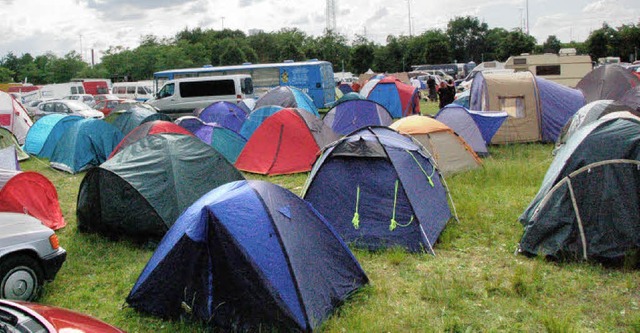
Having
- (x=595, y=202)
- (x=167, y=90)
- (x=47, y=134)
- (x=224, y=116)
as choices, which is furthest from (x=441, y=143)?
(x=167, y=90)

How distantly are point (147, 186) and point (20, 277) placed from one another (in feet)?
7.01

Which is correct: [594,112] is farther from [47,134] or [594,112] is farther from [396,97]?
[47,134]

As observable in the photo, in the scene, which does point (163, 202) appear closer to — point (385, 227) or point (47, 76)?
point (385, 227)

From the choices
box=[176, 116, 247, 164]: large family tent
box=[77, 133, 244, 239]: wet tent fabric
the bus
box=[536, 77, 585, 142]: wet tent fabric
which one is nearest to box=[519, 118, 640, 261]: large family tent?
box=[77, 133, 244, 239]: wet tent fabric

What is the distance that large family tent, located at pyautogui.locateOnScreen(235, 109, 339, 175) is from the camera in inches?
469

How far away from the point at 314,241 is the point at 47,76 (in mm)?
63679

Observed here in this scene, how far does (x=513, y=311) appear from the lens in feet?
16.7

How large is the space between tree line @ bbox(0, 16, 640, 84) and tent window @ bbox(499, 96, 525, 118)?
44930mm

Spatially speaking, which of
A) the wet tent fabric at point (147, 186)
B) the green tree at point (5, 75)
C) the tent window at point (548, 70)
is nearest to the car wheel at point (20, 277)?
the wet tent fabric at point (147, 186)

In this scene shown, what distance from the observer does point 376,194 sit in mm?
6934

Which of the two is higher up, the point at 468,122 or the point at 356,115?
the point at 356,115

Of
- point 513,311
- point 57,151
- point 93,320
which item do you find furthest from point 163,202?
point 57,151

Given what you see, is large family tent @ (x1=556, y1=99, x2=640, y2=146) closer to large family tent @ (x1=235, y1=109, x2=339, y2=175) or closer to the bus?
large family tent @ (x1=235, y1=109, x2=339, y2=175)

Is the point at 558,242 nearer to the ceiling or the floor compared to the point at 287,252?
nearer to the floor
